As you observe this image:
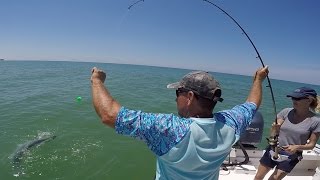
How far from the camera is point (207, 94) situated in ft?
6.56

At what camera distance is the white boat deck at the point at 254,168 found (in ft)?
19.2

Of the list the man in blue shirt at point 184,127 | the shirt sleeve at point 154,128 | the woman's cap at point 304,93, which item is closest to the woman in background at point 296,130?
the woman's cap at point 304,93

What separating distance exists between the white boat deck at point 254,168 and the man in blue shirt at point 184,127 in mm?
3952

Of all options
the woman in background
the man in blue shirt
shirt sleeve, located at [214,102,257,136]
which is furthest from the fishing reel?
the man in blue shirt

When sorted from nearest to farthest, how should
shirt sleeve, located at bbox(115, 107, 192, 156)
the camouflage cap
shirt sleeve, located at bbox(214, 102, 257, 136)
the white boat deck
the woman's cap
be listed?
shirt sleeve, located at bbox(115, 107, 192, 156) < the camouflage cap < shirt sleeve, located at bbox(214, 102, 257, 136) < the woman's cap < the white boat deck

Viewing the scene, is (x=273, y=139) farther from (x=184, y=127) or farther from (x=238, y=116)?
(x=184, y=127)

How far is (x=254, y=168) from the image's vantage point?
6.17 m

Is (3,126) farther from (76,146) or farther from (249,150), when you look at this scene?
(249,150)

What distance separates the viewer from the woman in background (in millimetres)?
4578

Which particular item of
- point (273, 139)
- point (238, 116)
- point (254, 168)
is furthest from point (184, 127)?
point (254, 168)

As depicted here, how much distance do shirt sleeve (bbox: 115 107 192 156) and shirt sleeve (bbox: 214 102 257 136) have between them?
404mm

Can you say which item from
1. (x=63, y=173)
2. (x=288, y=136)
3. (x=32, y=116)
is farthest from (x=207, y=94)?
(x=32, y=116)

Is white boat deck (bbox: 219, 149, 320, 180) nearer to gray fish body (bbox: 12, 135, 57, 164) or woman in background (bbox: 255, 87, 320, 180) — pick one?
woman in background (bbox: 255, 87, 320, 180)

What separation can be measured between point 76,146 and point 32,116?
17.3 ft
